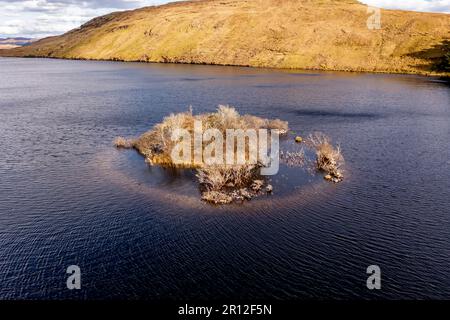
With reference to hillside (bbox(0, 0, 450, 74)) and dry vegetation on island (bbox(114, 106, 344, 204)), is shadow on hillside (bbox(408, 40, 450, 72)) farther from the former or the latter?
dry vegetation on island (bbox(114, 106, 344, 204))

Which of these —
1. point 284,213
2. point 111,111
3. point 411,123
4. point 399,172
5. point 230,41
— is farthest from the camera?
point 230,41

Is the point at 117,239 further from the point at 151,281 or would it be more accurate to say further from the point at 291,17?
the point at 291,17

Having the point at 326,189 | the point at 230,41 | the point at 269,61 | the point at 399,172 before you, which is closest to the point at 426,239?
Answer: the point at 326,189

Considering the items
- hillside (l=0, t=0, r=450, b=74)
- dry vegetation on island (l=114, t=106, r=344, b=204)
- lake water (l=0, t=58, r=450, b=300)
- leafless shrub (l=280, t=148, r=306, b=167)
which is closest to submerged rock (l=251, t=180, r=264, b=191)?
dry vegetation on island (l=114, t=106, r=344, b=204)

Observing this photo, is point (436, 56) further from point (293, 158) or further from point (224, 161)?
point (224, 161)

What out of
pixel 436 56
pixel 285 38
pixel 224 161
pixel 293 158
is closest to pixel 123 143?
pixel 224 161

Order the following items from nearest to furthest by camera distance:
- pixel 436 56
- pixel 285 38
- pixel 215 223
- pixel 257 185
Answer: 1. pixel 215 223
2. pixel 257 185
3. pixel 436 56
4. pixel 285 38

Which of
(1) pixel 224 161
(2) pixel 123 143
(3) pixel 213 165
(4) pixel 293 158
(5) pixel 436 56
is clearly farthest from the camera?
(5) pixel 436 56

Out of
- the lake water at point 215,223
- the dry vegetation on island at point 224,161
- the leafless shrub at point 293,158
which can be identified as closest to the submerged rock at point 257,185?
the dry vegetation on island at point 224,161
